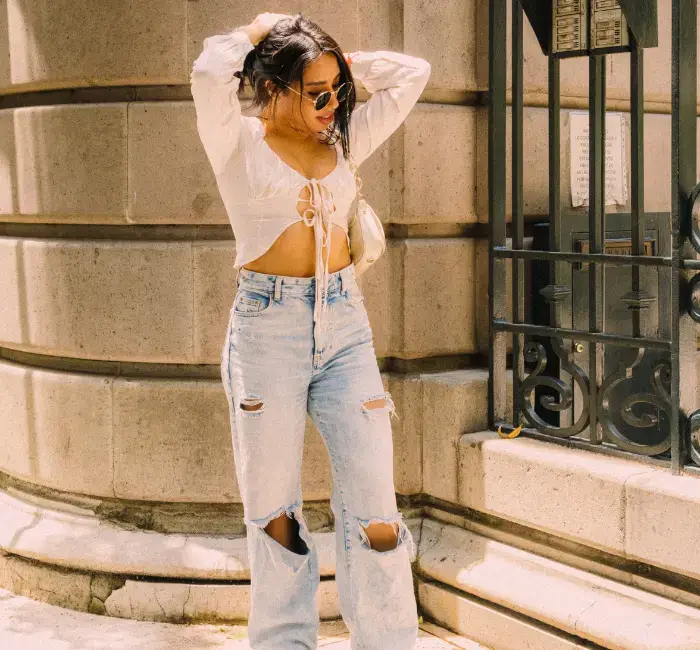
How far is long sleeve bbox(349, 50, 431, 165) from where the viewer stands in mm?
4074

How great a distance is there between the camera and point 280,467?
3873mm

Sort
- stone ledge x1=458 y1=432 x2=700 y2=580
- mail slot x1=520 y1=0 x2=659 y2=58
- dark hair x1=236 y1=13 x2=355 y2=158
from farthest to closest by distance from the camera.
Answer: mail slot x1=520 y1=0 x2=659 y2=58
stone ledge x1=458 y1=432 x2=700 y2=580
dark hair x1=236 y1=13 x2=355 y2=158

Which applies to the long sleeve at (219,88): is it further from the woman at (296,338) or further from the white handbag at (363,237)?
the white handbag at (363,237)

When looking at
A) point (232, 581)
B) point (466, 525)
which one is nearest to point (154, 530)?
point (232, 581)

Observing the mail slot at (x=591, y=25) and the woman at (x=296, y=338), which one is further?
the mail slot at (x=591, y=25)

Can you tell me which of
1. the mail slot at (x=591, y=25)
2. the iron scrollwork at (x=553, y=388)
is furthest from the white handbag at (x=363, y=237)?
the mail slot at (x=591, y=25)

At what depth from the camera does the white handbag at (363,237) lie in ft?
13.1

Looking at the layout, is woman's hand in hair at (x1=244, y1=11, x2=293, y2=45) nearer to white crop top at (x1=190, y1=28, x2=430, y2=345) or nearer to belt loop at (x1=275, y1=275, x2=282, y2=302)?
white crop top at (x1=190, y1=28, x2=430, y2=345)

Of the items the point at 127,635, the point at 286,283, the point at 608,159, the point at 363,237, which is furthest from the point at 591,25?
the point at 127,635

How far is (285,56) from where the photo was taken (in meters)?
3.70

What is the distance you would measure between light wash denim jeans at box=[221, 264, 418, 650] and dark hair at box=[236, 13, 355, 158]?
0.60 metres

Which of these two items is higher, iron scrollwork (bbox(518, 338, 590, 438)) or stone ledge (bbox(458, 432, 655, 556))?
iron scrollwork (bbox(518, 338, 590, 438))

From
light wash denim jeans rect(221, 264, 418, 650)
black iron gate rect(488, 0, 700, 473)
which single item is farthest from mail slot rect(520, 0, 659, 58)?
light wash denim jeans rect(221, 264, 418, 650)

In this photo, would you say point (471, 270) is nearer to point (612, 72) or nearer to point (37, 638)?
point (612, 72)
